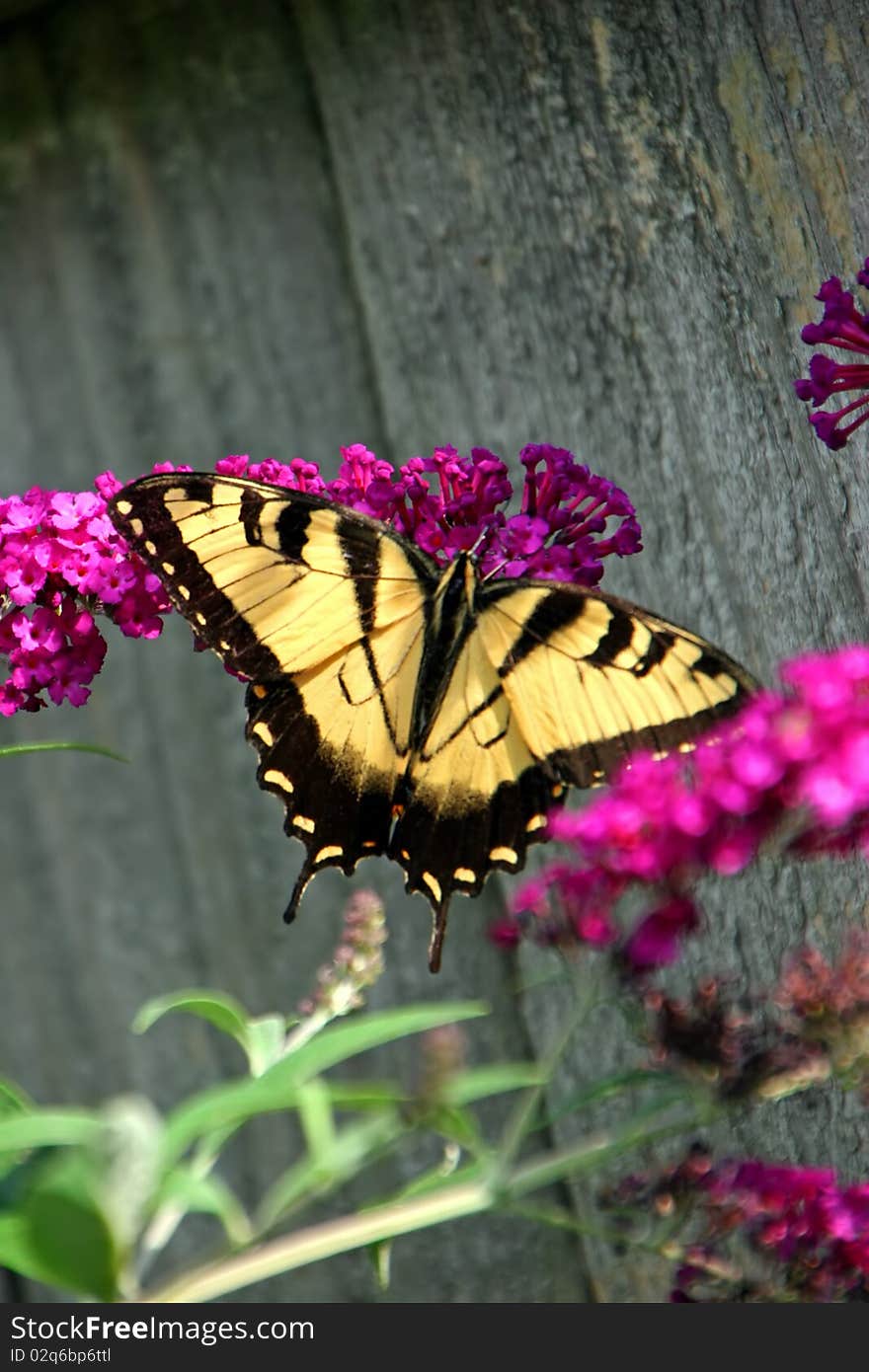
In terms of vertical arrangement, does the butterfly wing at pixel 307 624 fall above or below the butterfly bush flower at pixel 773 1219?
above

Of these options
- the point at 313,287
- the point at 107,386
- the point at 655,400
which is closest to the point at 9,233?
the point at 107,386

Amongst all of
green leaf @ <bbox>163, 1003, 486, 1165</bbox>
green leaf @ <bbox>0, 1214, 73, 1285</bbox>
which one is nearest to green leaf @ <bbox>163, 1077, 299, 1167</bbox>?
green leaf @ <bbox>163, 1003, 486, 1165</bbox>

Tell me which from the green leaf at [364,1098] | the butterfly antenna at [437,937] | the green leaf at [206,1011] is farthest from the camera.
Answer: the butterfly antenna at [437,937]

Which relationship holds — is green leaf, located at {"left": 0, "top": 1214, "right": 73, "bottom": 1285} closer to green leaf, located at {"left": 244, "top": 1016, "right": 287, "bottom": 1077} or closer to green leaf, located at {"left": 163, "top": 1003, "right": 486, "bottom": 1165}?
green leaf, located at {"left": 163, "top": 1003, "right": 486, "bottom": 1165}

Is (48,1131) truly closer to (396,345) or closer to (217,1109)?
(217,1109)

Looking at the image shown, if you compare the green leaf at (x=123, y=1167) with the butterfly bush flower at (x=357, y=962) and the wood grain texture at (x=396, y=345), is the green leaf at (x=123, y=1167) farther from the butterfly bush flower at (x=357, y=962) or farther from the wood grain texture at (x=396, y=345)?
the wood grain texture at (x=396, y=345)

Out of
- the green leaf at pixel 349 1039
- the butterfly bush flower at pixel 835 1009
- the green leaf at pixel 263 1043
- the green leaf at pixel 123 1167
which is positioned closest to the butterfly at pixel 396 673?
the green leaf at pixel 263 1043

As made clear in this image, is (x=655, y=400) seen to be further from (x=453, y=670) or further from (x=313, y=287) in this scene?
(x=313, y=287)
